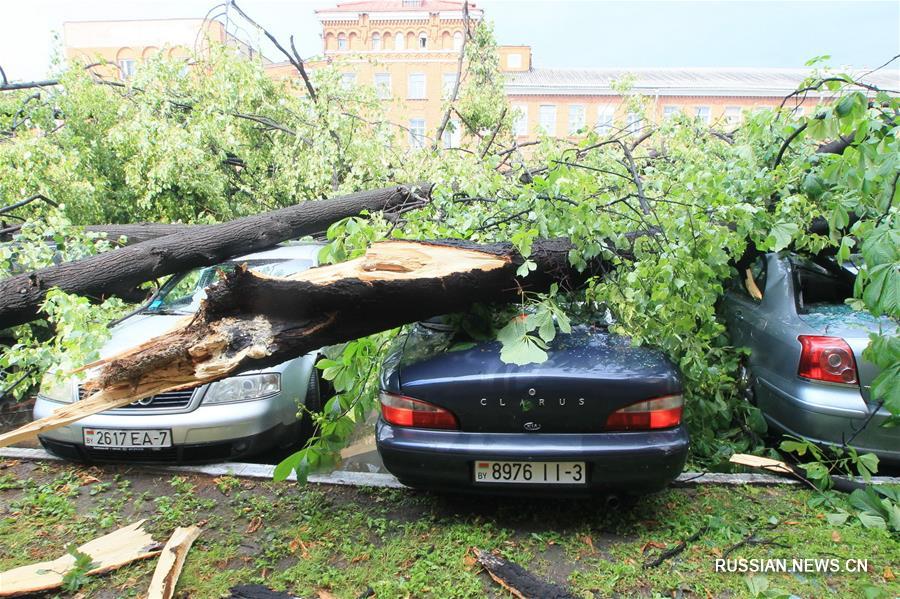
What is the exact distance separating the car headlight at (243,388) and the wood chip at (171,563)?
0.87 m

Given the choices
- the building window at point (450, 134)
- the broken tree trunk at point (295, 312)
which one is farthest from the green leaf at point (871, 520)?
the building window at point (450, 134)

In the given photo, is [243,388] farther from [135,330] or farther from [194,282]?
[194,282]

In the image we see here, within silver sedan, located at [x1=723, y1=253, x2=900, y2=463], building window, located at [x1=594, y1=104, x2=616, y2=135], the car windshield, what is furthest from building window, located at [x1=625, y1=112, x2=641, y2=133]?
the car windshield

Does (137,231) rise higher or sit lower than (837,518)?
higher

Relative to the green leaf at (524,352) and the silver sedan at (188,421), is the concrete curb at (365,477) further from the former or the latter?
the green leaf at (524,352)

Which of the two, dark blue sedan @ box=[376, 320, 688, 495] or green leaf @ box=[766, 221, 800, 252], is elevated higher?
green leaf @ box=[766, 221, 800, 252]

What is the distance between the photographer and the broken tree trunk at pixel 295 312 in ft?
7.53

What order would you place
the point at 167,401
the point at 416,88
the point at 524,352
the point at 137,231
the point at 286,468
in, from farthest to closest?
1. the point at 416,88
2. the point at 137,231
3. the point at 167,401
4. the point at 286,468
5. the point at 524,352

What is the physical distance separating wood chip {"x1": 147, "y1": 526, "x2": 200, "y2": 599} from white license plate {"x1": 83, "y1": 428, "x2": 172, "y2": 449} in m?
0.75

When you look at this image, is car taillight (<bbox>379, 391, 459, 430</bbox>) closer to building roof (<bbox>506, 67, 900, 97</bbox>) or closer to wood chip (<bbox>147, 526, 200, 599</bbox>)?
wood chip (<bbox>147, 526, 200, 599</bbox>)

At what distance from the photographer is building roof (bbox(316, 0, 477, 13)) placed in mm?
37375

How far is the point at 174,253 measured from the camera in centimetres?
439

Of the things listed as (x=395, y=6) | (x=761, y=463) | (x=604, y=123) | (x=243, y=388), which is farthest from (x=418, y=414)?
(x=395, y=6)

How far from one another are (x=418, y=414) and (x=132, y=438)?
2.02 meters
